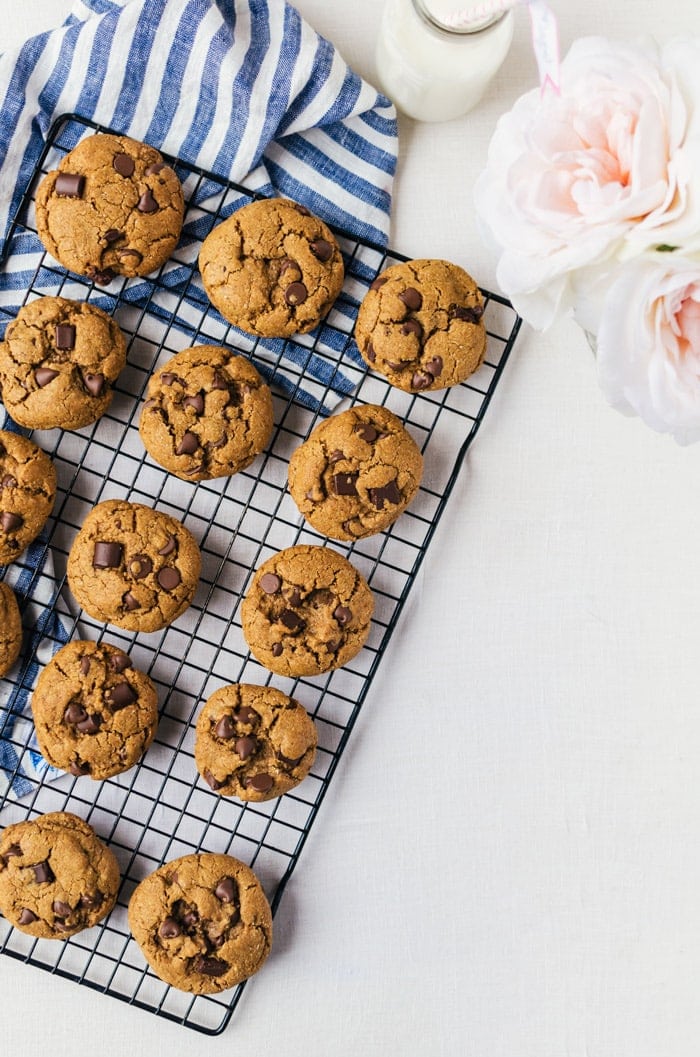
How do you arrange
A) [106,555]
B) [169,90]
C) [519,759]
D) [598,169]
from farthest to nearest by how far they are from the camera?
1. [519,759]
2. [169,90]
3. [106,555]
4. [598,169]

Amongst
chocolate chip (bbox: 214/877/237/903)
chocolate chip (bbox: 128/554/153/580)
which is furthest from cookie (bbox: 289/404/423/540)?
chocolate chip (bbox: 214/877/237/903)

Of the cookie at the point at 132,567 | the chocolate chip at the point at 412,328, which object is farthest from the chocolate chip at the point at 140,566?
the chocolate chip at the point at 412,328

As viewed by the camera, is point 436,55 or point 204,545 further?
point 204,545

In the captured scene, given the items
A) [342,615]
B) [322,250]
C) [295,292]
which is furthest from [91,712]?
A: [322,250]

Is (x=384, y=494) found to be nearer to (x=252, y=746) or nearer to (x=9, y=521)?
(x=252, y=746)

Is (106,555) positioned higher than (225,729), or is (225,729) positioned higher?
(106,555)

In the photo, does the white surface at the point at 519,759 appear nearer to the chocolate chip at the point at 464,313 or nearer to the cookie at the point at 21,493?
the chocolate chip at the point at 464,313

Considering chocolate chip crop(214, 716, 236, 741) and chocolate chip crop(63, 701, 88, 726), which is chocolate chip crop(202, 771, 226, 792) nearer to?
chocolate chip crop(214, 716, 236, 741)
